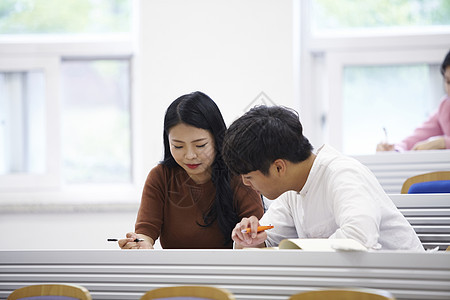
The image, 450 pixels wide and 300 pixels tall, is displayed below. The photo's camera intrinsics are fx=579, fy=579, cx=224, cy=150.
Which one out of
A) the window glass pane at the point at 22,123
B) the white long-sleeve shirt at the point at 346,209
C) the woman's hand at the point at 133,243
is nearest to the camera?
the white long-sleeve shirt at the point at 346,209

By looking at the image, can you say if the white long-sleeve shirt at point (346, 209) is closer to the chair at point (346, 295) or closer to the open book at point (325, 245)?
the open book at point (325, 245)

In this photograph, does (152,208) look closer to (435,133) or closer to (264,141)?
(264,141)

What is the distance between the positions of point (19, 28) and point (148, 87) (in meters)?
1.21

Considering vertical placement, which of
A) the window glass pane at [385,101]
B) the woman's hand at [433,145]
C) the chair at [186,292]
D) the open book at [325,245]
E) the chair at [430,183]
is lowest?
the chair at [186,292]

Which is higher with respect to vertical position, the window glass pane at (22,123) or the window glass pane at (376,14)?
the window glass pane at (376,14)

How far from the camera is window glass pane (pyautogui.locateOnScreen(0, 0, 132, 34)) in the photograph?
452 centimetres

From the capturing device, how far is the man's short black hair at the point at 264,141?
5.90 feet

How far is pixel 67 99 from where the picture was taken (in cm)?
457

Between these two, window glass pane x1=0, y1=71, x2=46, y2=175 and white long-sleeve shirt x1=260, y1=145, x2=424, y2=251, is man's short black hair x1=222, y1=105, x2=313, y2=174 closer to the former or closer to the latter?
white long-sleeve shirt x1=260, y1=145, x2=424, y2=251

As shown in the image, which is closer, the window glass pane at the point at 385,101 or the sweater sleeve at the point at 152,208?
the sweater sleeve at the point at 152,208

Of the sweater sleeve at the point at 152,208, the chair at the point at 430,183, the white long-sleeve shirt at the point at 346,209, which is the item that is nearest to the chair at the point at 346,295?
the white long-sleeve shirt at the point at 346,209

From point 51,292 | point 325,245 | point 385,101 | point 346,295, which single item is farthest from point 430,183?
point 385,101

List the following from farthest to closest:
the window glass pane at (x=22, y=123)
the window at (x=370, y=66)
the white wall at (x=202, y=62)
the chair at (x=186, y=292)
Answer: the window glass pane at (x=22, y=123) → the window at (x=370, y=66) → the white wall at (x=202, y=62) → the chair at (x=186, y=292)

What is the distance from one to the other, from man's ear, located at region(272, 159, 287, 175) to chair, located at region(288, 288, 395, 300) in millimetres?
600
